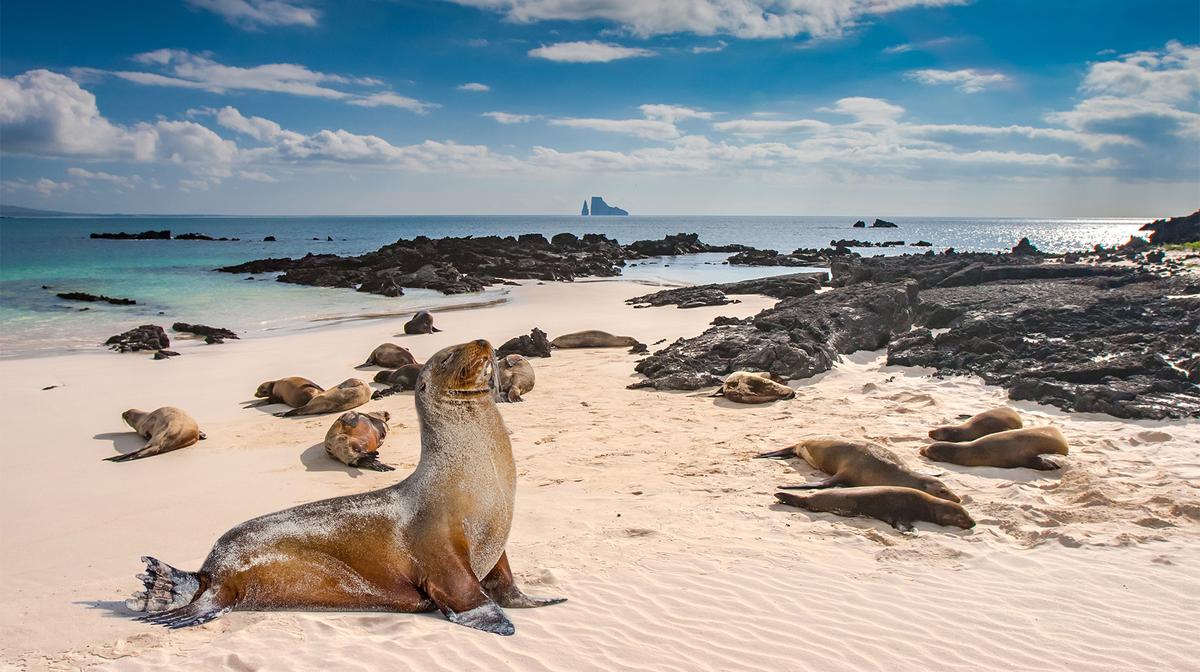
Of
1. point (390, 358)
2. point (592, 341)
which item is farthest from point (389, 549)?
point (592, 341)

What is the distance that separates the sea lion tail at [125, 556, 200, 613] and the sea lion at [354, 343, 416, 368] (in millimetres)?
8654

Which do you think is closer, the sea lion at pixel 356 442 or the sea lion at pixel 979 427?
the sea lion at pixel 356 442

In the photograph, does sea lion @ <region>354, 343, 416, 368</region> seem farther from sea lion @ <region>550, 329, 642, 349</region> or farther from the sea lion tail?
the sea lion tail

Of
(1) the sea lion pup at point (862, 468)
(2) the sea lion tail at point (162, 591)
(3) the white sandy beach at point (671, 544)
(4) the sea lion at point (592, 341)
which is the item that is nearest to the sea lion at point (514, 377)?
(3) the white sandy beach at point (671, 544)

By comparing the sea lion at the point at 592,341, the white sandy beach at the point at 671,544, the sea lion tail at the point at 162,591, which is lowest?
the white sandy beach at the point at 671,544

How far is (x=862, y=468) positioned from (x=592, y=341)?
8604 mm

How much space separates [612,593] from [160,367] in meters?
11.6

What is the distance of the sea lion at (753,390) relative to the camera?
991cm

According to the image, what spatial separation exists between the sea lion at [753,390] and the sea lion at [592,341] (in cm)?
454

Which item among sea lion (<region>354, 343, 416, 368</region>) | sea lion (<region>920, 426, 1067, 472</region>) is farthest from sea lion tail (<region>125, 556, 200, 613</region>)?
sea lion (<region>354, 343, 416, 368</region>)

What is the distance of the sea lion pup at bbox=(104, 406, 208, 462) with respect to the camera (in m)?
7.70

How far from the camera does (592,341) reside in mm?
14781

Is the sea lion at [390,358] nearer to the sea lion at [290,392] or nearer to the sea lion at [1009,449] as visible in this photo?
the sea lion at [290,392]

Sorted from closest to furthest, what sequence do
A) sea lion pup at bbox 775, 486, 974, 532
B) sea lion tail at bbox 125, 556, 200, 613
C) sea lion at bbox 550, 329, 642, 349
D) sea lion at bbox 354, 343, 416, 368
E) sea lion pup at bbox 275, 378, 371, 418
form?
sea lion tail at bbox 125, 556, 200, 613 → sea lion pup at bbox 775, 486, 974, 532 → sea lion pup at bbox 275, 378, 371, 418 → sea lion at bbox 354, 343, 416, 368 → sea lion at bbox 550, 329, 642, 349
